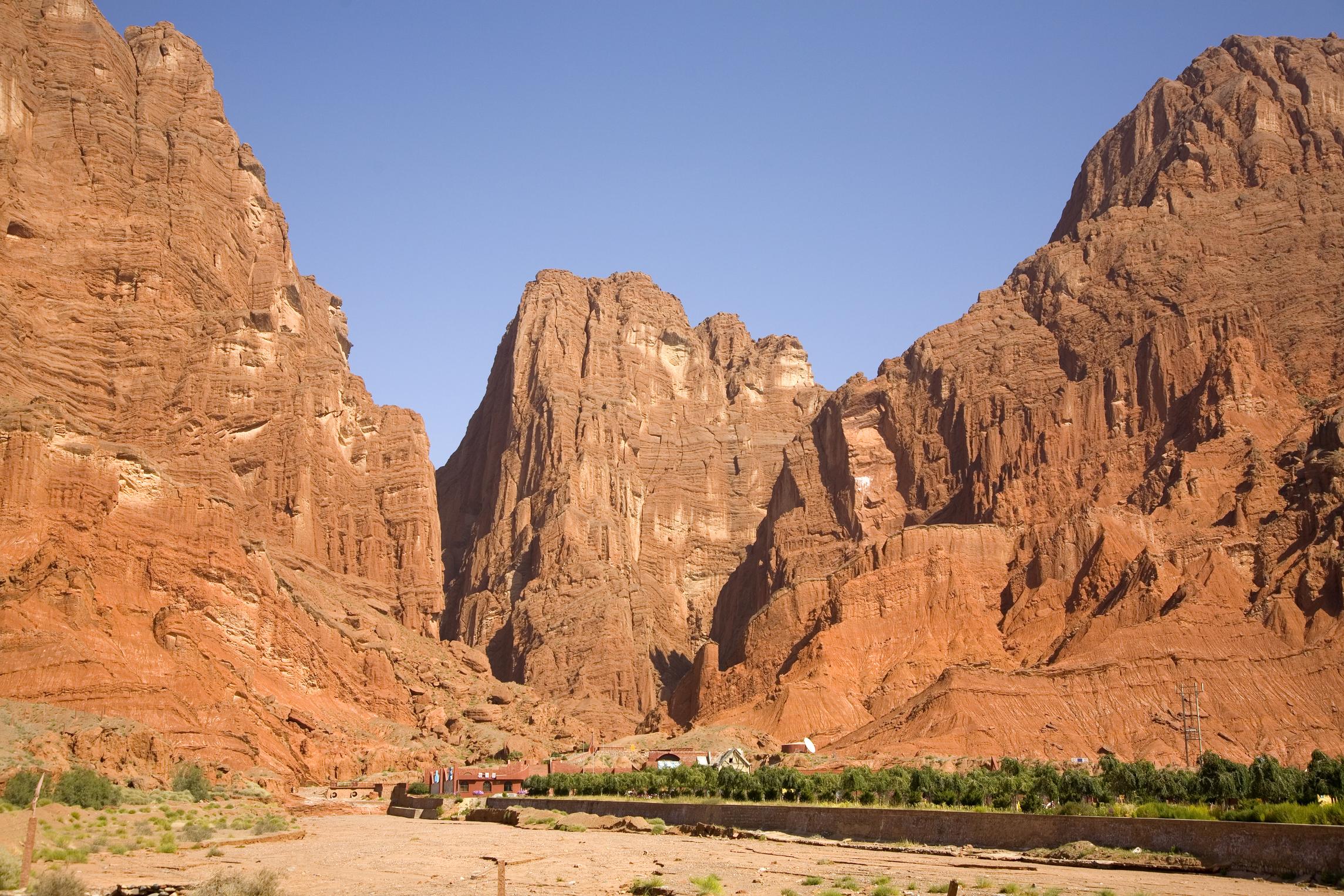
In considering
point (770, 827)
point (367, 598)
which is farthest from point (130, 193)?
point (770, 827)

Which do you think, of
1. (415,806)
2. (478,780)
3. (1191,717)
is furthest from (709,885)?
(1191,717)

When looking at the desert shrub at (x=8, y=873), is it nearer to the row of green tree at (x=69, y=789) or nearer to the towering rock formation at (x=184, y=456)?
the row of green tree at (x=69, y=789)

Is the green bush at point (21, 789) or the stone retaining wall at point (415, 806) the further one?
the stone retaining wall at point (415, 806)

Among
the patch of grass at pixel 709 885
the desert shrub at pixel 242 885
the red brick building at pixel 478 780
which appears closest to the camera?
the desert shrub at pixel 242 885

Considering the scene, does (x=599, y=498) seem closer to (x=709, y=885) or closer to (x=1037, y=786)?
(x=1037, y=786)

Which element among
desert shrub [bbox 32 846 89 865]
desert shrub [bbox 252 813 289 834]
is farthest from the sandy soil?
desert shrub [bbox 252 813 289 834]

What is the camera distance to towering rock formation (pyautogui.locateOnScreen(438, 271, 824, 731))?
148m

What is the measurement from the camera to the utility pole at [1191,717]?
8131cm

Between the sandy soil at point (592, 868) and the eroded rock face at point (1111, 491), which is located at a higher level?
the eroded rock face at point (1111, 491)

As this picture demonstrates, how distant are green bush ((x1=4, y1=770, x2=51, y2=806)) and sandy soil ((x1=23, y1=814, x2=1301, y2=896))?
257 inches

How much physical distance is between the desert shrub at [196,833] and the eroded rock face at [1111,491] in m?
49.5

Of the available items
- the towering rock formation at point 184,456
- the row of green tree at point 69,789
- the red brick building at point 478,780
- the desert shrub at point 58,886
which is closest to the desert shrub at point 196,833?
the row of green tree at point 69,789

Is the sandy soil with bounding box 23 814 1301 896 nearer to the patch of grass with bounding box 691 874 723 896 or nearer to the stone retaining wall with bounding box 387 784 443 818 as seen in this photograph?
the patch of grass with bounding box 691 874 723 896

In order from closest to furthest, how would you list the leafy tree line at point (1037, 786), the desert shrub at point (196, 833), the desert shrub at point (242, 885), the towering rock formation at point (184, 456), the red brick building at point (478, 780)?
the desert shrub at point (242, 885) < the desert shrub at point (196, 833) < the leafy tree line at point (1037, 786) < the towering rock formation at point (184, 456) < the red brick building at point (478, 780)
